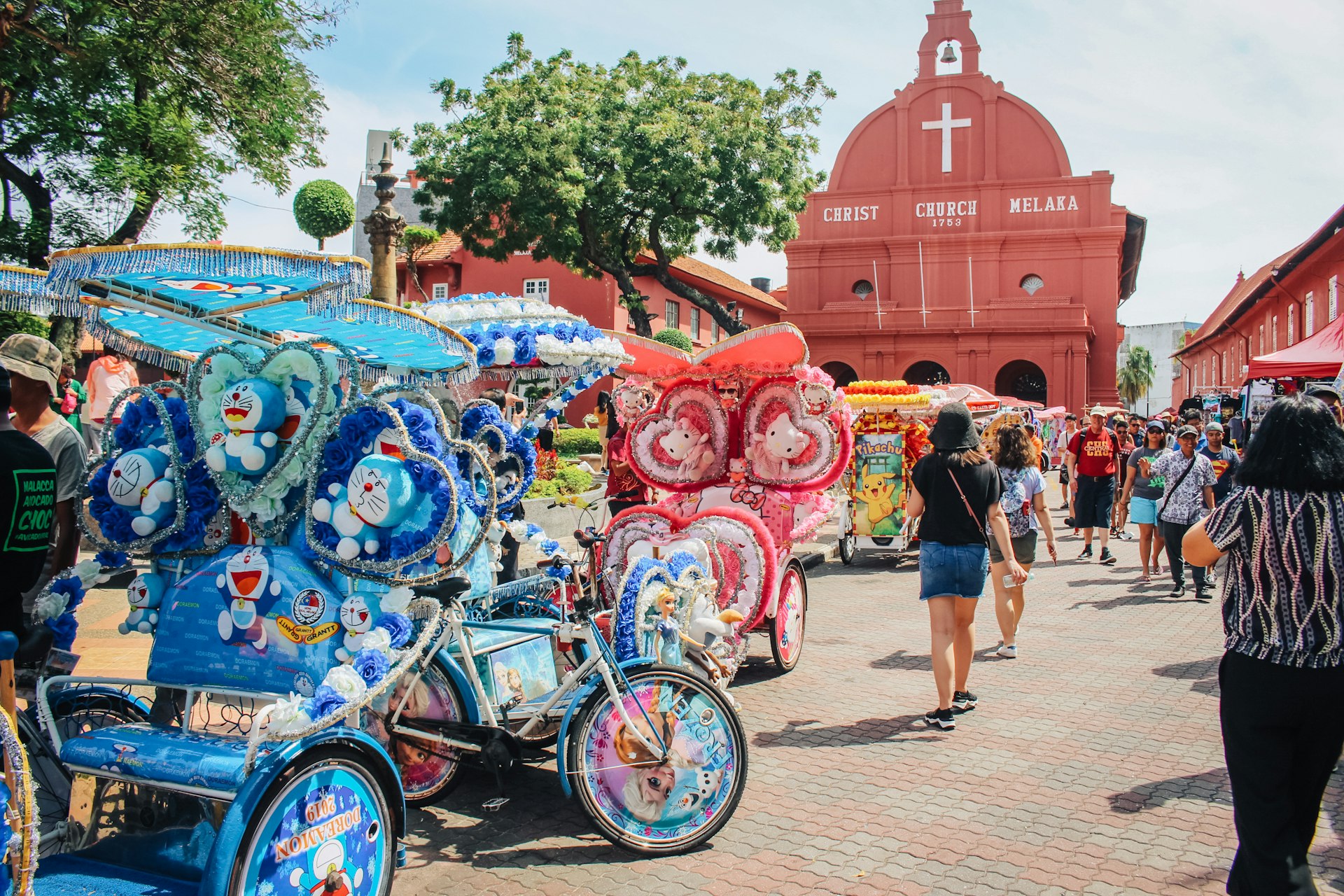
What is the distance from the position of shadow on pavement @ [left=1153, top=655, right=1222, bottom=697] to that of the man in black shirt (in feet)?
21.7

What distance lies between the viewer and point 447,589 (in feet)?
12.7

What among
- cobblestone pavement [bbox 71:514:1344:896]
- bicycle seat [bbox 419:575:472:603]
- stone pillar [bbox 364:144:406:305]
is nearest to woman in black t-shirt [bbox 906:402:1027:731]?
cobblestone pavement [bbox 71:514:1344:896]

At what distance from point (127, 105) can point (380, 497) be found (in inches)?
488

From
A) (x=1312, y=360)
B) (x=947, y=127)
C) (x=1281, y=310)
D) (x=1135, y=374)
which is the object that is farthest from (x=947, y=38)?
(x=1135, y=374)

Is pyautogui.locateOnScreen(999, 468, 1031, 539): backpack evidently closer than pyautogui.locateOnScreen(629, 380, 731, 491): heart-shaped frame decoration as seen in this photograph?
No

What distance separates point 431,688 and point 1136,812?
3329 mm

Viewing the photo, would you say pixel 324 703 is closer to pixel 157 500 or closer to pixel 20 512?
pixel 20 512

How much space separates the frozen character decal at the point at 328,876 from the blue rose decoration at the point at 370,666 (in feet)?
1.70

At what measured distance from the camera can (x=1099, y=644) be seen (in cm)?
779

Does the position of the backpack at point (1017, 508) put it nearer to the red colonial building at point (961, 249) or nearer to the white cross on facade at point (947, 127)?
the red colonial building at point (961, 249)

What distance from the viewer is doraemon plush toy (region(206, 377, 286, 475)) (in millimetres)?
3564

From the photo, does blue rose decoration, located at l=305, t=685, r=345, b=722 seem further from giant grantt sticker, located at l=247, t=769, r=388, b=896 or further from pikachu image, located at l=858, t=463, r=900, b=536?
pikachu image, located at l=858, t=463, r=900, b=536

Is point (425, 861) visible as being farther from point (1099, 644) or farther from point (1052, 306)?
point (1052, 306)

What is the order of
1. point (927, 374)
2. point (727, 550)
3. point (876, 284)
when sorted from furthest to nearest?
point (927, 374) < point (876, 284) < point (727, 550)
